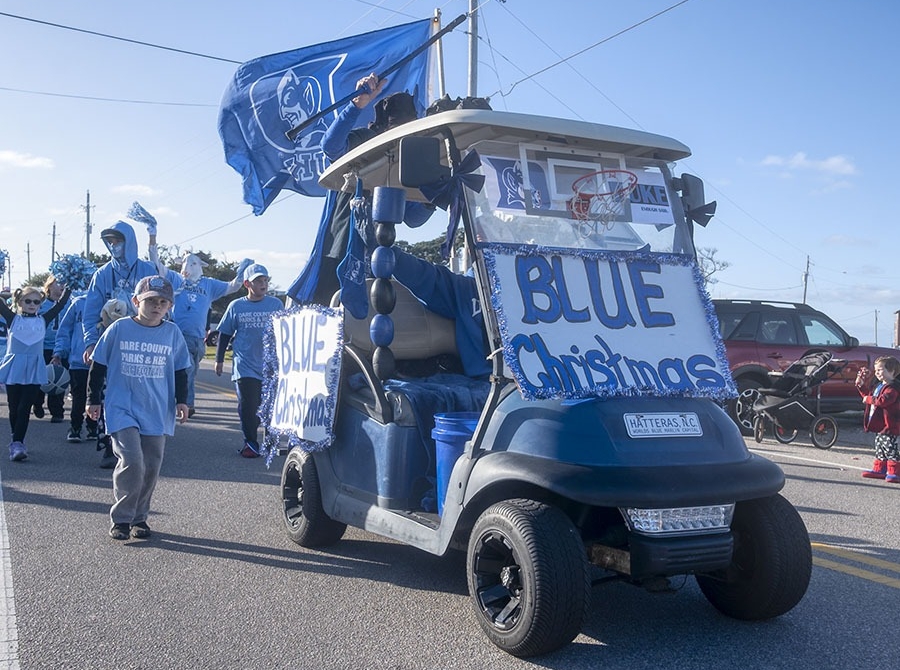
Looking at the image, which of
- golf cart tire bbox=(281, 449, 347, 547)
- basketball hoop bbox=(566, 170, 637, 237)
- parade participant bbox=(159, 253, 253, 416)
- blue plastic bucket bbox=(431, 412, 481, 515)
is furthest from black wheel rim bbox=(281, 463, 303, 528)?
parade participant bbox=(159, 253, 253, 416)

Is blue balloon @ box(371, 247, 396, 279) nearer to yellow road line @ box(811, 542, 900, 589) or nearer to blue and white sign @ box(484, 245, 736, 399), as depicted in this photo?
blue and white sign @ box(484, 245, 736, 399)

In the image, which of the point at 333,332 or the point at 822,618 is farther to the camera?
the point at 333,332

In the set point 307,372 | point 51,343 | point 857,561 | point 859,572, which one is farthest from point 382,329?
point 51,343

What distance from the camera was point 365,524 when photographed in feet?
17.1

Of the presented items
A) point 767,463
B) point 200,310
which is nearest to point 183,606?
point 767,463

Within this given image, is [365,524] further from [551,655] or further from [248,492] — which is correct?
[248,492]

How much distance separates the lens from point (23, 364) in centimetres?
953

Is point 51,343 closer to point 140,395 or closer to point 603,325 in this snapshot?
point 140,395

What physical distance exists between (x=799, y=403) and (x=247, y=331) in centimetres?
723

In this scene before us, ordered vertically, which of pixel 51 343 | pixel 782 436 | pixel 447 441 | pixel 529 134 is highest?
pixel 529 134

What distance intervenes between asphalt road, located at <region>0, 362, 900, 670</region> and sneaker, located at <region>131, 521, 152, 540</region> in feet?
0.31

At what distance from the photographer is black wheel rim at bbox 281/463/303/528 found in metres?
6.11

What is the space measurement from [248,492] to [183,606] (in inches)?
121

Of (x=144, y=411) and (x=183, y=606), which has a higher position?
(x=144, y=411)
